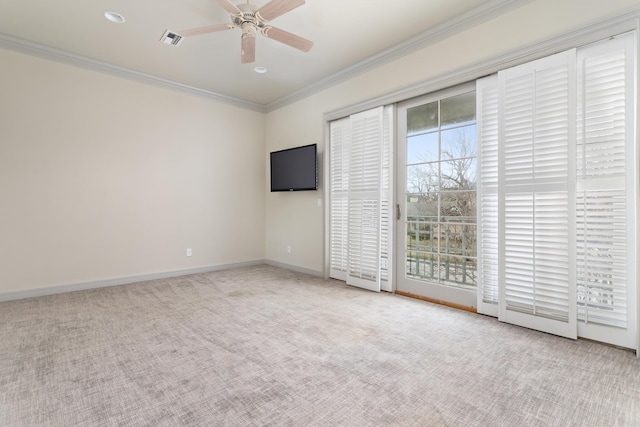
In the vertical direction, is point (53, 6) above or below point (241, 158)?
above

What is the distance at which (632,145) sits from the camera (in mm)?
2236

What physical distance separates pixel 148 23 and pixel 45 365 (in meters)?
3.23

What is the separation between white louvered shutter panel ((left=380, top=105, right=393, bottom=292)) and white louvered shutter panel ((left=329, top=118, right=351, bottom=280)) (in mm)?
615

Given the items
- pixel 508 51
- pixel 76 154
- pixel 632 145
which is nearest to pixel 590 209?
pixel 632 145

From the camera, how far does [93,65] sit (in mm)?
4012

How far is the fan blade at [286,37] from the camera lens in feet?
9.01

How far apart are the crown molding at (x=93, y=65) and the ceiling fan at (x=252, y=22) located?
2215 mm

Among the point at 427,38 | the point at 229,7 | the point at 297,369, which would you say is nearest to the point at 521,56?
the point at 427,38

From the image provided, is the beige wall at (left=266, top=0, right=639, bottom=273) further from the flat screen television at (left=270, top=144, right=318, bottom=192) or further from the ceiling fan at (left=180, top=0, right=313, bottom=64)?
the ceiling fan at (left=180, top=0, right=313, bottom=64)

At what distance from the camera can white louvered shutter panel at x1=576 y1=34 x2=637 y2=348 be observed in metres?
2.26

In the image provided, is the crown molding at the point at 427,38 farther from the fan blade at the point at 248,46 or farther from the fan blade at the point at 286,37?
the fan blade at the point at 248,46

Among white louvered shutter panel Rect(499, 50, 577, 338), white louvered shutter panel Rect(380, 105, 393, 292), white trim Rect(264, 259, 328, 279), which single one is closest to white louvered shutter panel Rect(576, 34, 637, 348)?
white louvered shutter panel Rect(499, 50, 577, 338)

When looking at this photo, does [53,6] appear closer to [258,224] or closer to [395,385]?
[258,224]

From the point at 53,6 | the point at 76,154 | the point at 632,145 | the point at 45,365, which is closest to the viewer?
the point at 45,365
